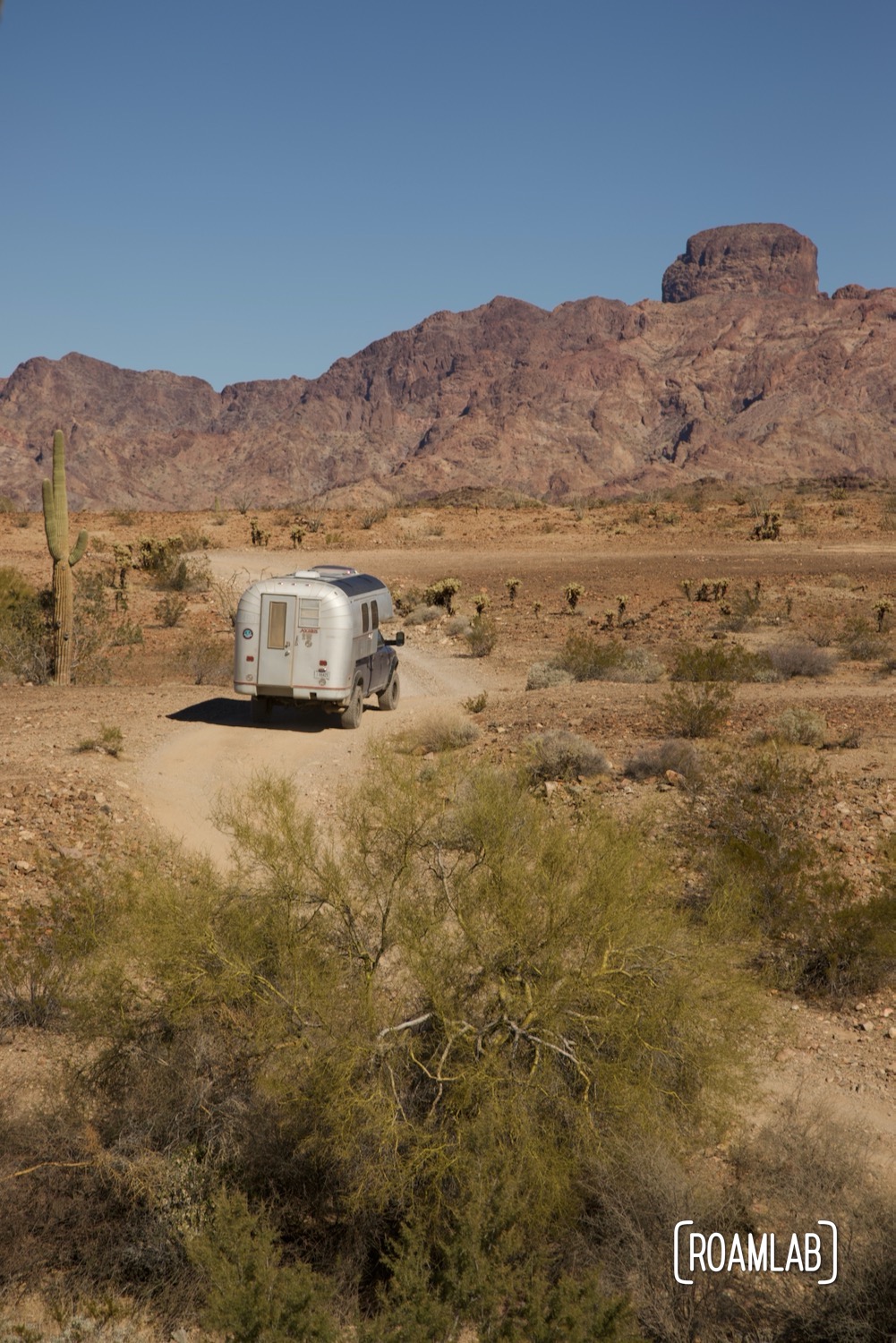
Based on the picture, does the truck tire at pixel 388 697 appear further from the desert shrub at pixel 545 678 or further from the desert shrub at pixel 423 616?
the desert shrub at pixel 423 616

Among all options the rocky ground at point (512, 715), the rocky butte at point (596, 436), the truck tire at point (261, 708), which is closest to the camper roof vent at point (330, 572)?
the truck tire at point (261, 708)

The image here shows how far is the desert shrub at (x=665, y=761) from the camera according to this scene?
11930 millimetres

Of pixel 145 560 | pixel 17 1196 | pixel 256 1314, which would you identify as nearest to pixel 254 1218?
pixel 256 1314

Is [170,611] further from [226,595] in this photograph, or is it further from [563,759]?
[563,759]

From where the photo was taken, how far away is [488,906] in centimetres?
597

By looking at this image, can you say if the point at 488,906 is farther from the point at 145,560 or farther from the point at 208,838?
the point at 145,560

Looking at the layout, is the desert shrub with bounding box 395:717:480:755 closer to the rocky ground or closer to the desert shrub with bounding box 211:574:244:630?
the rocky ground

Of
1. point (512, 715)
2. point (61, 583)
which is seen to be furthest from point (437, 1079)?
point (61, 583)

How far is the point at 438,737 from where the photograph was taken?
46.5ft

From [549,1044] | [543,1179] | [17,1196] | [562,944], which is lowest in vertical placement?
[17,1196]

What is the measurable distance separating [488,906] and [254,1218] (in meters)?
1.96

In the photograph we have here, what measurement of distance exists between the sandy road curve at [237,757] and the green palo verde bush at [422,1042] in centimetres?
320

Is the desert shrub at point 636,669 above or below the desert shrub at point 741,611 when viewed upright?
below

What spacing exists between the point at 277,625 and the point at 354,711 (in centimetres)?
178
